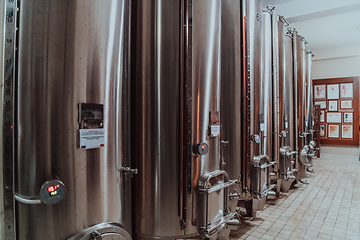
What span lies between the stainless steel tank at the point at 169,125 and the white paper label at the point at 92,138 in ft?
1.66

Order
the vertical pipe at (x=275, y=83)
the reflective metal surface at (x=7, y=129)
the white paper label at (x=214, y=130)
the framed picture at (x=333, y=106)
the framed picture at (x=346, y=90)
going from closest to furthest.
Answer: the reflective metal surface at (x=7, y=129)
the white paper label at (x=214, y=130)
the vertical pipe at (x=275, y=83)
the framed picture at (x=346, y=90)
the framed picture at (x=333, y=106)

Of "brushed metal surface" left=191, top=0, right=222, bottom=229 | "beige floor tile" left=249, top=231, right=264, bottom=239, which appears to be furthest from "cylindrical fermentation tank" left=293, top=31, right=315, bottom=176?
"brushed metal surface" left=191, top=0, right=222, bottom=229

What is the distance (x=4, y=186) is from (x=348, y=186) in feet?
19.7

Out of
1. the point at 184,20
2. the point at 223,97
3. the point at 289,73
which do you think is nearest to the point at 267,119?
the point at 223,97

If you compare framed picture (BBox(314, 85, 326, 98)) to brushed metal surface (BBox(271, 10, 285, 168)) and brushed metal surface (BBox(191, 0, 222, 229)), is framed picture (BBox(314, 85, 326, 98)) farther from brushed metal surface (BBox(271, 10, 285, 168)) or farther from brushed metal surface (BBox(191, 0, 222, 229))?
brushed metal surface (BBox(191, 0, 222, 229))

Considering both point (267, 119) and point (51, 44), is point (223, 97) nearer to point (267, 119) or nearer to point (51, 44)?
point (267, 119)

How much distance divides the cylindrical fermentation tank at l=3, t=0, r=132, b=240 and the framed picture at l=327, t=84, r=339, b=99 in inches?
411

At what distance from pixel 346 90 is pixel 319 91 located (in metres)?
0.93

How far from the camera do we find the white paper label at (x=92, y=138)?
1.43 m

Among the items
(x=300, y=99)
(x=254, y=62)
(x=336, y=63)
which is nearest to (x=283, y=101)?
(x=300, y=99)

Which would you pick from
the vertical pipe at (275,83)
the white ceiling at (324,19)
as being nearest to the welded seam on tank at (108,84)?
the vertical pipe at (275,83)

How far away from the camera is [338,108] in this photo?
971 centimetres

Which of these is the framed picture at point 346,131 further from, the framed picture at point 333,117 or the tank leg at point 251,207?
the tank leg at point 251,207

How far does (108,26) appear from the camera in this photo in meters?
1.59
